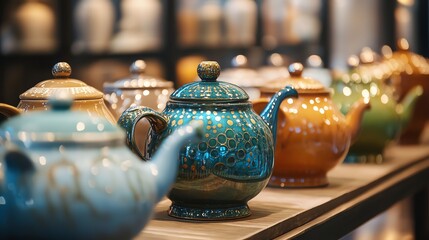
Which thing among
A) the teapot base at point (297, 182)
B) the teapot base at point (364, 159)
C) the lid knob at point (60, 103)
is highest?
the lid knob at point (60, 103)

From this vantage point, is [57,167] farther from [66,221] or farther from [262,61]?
[262,61]

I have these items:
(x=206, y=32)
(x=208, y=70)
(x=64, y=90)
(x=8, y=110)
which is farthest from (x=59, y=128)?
(x=206, y=32)

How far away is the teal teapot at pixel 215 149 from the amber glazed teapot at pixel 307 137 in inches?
12.9

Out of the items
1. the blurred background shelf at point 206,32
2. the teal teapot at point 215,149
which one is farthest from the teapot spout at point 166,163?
the blurred background shelf at point 206,32

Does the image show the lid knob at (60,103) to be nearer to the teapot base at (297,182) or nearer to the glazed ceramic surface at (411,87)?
the teapot base at (297,182)

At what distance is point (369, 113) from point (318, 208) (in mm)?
722

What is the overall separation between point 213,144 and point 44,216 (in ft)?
1.48

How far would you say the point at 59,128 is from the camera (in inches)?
38.6

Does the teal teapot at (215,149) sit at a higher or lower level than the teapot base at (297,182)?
higher

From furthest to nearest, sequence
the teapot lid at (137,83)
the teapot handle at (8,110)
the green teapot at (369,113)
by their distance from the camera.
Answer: the green teapot at (369,113) → the teapot lid at (137,83) → the teapot handle at (8,110)

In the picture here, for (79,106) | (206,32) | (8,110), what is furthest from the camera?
(206,32)

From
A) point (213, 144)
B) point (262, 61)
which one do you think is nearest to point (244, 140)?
point (213, 144)

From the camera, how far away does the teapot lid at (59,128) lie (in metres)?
0.98

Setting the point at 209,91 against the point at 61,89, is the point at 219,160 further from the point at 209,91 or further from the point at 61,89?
the point at 61,89
